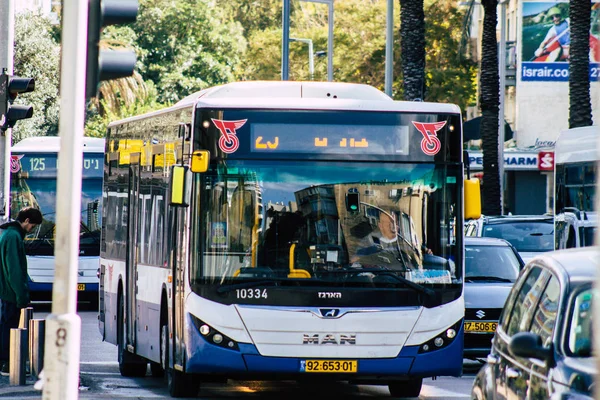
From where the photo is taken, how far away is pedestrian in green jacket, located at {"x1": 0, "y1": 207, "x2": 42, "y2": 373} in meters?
14.8

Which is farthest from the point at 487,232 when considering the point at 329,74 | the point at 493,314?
the point at 329,74

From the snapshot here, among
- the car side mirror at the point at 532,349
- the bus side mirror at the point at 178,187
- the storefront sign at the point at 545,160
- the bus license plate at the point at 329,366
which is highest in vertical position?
the storefront sign at the point at 545,160

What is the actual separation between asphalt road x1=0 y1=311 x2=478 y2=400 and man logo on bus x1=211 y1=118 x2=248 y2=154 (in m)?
2.57

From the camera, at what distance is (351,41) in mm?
59750

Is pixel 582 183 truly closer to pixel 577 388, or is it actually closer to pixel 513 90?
pixel 577 388

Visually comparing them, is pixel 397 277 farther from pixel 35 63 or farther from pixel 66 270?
pixel 35 63

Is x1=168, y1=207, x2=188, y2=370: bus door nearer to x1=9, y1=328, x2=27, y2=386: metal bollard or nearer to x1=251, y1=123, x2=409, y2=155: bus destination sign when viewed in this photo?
x1=251, y1=123, x2=409, y2=155: bus destination sign

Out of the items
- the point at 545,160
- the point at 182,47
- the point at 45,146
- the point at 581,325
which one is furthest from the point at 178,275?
the point at 182,47

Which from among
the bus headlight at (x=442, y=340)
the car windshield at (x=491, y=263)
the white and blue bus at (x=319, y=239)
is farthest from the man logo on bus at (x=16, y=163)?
the bus headlight at (x=442, y=340)

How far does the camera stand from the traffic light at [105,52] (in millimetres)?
8227

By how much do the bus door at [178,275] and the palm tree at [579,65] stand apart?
2186cm

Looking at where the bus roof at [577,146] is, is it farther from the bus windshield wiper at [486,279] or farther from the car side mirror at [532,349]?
the car side mirror at [532,349]

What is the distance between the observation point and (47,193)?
88.1 ft

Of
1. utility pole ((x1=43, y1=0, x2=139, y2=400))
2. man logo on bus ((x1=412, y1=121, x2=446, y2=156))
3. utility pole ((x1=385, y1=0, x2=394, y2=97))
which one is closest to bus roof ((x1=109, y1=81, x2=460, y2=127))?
man logo on bus ((x1=412, y1=121, x2=446, y2=156))
